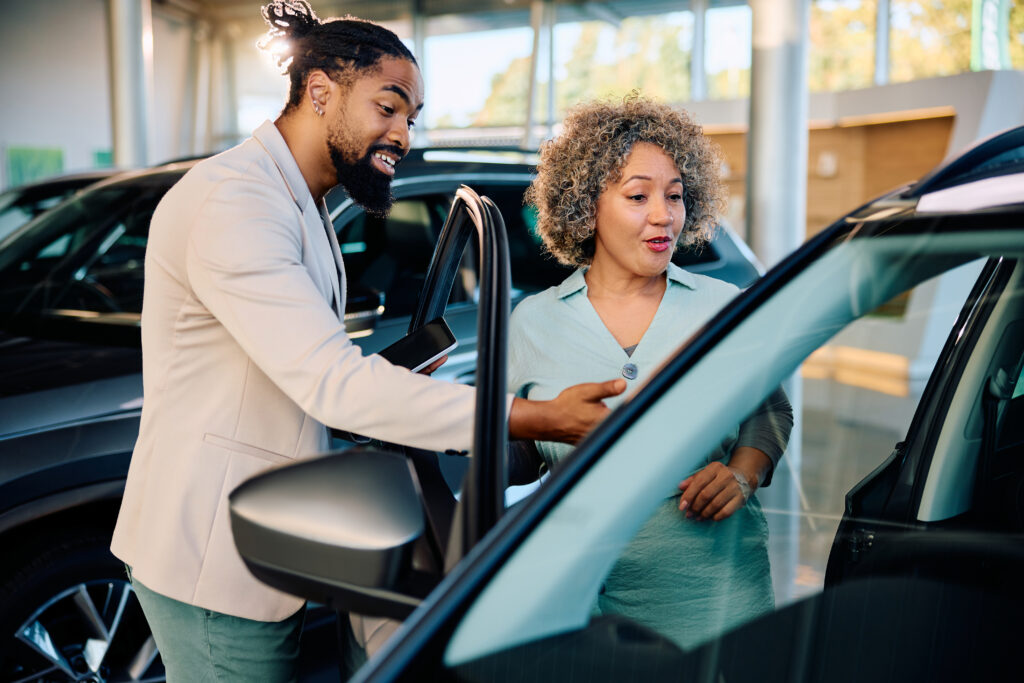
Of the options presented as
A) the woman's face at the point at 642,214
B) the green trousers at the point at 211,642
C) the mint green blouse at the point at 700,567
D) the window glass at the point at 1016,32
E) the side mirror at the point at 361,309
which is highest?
the window glass at the point at 1016,32

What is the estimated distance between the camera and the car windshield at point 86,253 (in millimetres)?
2992

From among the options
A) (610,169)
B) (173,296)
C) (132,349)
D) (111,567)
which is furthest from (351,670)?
(132,349)

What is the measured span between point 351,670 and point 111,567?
3.98 ft

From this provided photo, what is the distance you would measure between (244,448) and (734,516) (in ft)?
2.28

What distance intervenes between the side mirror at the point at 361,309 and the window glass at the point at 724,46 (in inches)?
432

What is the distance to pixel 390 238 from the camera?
321cm

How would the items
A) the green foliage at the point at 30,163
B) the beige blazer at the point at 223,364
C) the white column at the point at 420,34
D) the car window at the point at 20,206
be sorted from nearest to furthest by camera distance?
the beige blazer at the point at 223,364 → the car window at the point at 20,206 → the green foliage at the point at 30,163 → the white column at the point at 420,34

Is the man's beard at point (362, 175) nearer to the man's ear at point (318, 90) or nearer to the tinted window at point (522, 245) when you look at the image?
the man's ear at point (318, 90)

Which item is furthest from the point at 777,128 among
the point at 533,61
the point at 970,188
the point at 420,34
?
the point at 420,34

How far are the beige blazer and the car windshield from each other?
5.55ft

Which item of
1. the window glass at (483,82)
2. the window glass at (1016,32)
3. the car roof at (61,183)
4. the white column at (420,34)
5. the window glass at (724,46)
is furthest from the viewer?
the white column at (420,34)

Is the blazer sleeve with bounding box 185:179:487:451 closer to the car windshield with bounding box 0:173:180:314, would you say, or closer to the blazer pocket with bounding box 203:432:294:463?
the blazer pocket with bounding box 203:432:294:463

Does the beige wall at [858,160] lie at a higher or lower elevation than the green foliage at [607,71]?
lower

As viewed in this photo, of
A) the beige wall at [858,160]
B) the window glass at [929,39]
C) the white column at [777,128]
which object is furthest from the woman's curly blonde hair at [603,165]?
the beige wall at [858,160]
